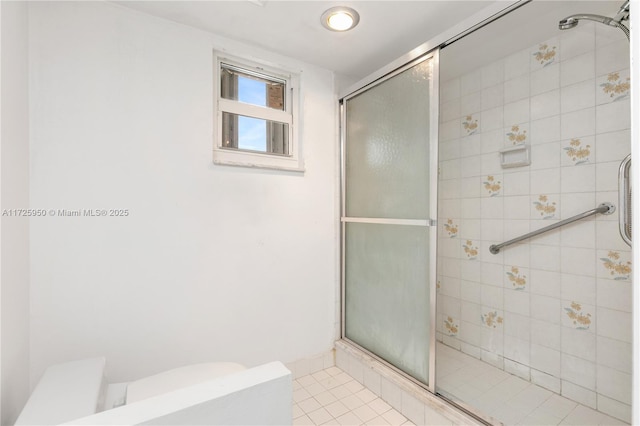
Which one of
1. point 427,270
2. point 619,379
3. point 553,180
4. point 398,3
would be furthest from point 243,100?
point 619,379

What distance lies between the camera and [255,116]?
76.8 inches

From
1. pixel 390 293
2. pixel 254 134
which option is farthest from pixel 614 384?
pixel 254 134

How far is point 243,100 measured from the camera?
193cm

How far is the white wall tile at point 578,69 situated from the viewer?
1668 mm

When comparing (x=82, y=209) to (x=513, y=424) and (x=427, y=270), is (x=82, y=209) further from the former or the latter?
(x=513, y=424)

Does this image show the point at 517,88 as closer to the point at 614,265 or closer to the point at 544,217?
the point at 544,217

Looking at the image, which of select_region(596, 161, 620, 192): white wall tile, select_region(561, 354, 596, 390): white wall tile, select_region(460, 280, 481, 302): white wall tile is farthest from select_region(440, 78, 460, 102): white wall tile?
select_region(561, 354, 596, 390): white wall tile

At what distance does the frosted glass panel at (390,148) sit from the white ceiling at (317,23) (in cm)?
24

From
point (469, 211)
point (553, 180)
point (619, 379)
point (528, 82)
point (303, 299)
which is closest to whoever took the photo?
point (619, 379)

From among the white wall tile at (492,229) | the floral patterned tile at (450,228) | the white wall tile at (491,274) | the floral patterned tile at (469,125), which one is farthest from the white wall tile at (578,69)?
the white wall tile at (491,274)

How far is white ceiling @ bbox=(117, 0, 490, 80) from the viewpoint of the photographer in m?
1.52

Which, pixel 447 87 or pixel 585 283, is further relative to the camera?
pixel 447 87

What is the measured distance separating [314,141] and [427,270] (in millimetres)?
1130

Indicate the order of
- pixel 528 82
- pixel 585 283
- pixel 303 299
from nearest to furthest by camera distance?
pixel 585 283 → pixel 528 82 → pixel 303 299
